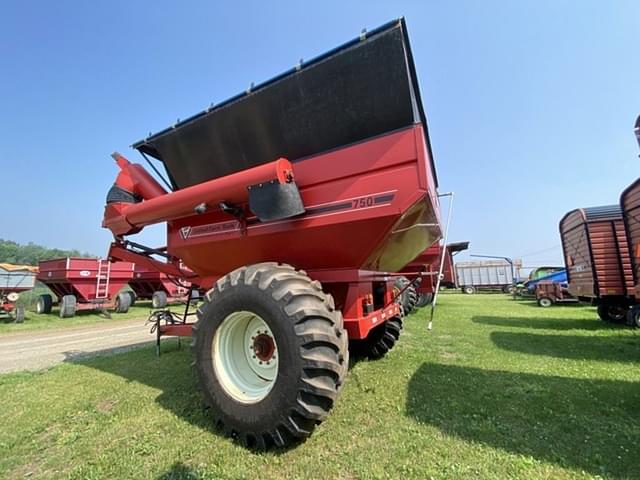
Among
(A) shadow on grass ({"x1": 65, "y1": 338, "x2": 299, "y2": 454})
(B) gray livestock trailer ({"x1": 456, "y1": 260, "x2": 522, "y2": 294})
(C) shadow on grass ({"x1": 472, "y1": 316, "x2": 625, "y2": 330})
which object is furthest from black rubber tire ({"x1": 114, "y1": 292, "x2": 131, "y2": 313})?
(B) gray livestock trailer ({"x1": 456, "y1": 260, "x2": 522, "y2": 294})

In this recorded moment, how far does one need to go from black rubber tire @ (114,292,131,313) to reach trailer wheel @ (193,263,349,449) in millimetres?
14426

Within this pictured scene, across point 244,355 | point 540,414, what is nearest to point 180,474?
point 244,355

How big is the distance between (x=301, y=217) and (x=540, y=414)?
9.94ft

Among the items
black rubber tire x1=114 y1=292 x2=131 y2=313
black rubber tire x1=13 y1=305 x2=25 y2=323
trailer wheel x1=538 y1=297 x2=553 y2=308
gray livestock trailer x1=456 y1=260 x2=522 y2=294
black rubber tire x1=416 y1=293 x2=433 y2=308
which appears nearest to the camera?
black rubber tire x1=13 y1=305 x2=25 y2=323

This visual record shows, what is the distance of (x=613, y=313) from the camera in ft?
30.2

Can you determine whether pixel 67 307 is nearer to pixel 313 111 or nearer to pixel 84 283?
pixel 84 283

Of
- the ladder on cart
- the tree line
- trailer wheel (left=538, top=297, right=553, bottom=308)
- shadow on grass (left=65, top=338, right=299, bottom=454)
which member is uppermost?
the tree line

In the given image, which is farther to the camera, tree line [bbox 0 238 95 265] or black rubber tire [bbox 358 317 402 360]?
tree line [bbox 0 238 95 265]

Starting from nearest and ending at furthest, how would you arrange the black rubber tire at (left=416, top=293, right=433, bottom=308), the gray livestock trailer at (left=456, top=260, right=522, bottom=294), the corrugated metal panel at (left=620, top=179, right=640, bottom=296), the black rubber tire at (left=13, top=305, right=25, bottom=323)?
the corrugated metal panel at (left=620, top=179, right=640, bottom=296), the black rubber tire at (left=13, top=305, right=25, bottom=323), the black rubber tire at (left=416, top=293, right=433, bottom=308), the gray livestock trailer at (left=456, top=260, right=522, bottom=294)

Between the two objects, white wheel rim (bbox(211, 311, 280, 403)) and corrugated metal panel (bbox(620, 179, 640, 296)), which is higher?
corrugated metal panel (bbox(620, 179, 640, 296))

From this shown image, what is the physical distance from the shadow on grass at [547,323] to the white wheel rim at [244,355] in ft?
26.4

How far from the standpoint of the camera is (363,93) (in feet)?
10.2

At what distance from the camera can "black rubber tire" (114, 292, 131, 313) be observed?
1491 cm

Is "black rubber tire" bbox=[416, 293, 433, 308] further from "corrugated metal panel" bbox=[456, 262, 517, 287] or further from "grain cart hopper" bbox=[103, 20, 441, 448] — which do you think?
"corrugated metal panel" bbox=[456, 262, 517, 287]
